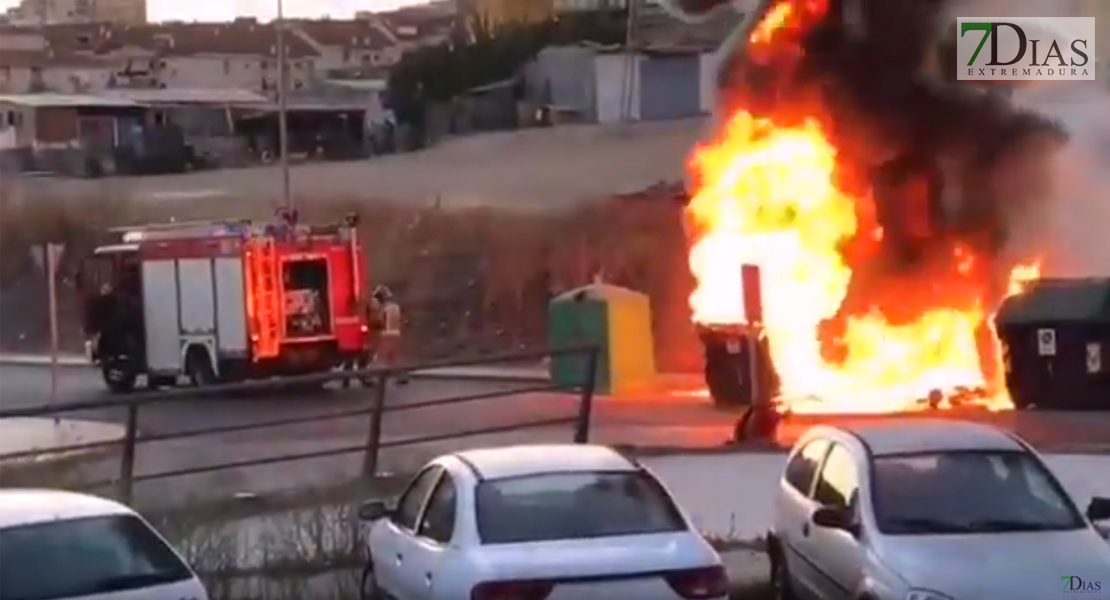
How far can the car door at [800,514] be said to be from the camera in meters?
13.2

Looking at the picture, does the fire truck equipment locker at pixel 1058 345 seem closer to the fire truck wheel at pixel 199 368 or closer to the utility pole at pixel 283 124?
the fire truck wheel at pixel 199 368

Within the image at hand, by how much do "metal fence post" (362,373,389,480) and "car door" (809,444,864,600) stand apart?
6635 millimetres

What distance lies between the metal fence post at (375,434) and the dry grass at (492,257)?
1647 centimetres

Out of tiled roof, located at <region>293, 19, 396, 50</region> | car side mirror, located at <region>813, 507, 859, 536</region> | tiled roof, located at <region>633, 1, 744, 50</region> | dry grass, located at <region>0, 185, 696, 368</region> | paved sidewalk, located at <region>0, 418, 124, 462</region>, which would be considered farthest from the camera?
tiled roof, located at <region>293, 19, 396, 50</region>

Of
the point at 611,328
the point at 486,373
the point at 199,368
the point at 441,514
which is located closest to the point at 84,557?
the point at 441,514

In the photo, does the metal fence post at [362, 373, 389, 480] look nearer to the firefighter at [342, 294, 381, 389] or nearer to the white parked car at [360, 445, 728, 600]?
the white parked car at [360, 445, 728, 600]

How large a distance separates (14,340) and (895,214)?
2080cm

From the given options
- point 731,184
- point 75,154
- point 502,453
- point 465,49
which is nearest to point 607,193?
point 465,49

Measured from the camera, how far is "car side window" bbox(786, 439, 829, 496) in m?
13.6

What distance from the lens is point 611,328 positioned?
30.9 meters

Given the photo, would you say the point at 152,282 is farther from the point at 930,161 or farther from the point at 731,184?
the point at 930,161

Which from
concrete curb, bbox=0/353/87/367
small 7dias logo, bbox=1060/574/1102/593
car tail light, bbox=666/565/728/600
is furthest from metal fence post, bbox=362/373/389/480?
concrete curb, bbox=0/353/87/367

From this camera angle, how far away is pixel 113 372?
3541cm

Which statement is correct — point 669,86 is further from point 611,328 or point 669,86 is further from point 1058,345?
point 1058,345
